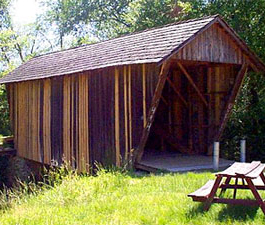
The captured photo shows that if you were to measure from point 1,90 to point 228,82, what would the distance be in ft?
42.0

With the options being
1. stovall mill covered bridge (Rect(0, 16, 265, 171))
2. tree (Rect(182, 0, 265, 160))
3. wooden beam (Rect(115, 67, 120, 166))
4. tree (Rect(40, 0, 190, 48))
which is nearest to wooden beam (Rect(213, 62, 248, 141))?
stovall mill covered bridge (Rect(0, 16, 265, 171))

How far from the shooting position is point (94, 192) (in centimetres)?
727

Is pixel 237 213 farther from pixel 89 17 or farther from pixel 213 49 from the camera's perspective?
pixel 89 17

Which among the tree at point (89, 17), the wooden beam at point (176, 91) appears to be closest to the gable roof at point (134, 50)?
the wooden beam at point (176, 91)

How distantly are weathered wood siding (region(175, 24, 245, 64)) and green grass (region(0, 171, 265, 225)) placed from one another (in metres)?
2.83

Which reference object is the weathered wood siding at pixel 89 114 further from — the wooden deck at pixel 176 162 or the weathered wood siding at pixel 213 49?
the weathered wood siding at pixel 213 49

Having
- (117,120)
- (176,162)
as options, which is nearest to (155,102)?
(117,120)

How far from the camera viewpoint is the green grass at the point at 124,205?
5.58 metres

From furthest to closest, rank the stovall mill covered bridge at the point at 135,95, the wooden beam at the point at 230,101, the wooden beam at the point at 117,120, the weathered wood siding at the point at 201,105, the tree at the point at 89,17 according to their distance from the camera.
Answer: the tree at the point at 89,17
the weathered wood siding at the point at 201,105
the wooden beam at the point at 230,101
the wooden beam at the point at 117,120
the stovall mill covered bridge at the point at 135,95

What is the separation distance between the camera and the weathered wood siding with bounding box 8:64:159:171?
1016 centimetres

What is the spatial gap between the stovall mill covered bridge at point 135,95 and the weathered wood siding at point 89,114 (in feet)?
0.08

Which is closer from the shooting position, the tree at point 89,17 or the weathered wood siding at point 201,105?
the weathered wood siding at point 201,105

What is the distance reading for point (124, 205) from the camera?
6359 millimetres

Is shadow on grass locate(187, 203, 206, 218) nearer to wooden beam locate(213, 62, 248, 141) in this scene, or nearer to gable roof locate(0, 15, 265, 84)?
gable roof locate(0, 15, 265, 84)
